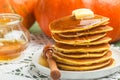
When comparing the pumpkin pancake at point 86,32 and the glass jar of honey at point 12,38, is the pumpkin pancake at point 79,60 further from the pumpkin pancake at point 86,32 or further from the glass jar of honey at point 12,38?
the glass jar of honey at point 12,38

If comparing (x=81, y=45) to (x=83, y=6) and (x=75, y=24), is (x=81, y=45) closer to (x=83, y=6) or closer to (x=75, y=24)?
(x=75, y=24)

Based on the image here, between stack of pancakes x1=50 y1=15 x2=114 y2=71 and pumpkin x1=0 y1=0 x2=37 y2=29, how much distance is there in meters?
0.34

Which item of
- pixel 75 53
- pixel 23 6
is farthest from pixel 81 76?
pixel 23 6

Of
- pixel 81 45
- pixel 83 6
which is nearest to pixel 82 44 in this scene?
pixel 81 45

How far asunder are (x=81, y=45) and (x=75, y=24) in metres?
0.04

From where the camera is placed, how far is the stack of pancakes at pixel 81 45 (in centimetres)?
65

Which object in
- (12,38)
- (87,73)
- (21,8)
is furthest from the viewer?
(21,8)

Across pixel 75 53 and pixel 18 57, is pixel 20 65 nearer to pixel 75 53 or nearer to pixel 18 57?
pixel 18 57

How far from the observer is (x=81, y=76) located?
25.4 inches

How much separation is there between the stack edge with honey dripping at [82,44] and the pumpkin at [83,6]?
19 cm

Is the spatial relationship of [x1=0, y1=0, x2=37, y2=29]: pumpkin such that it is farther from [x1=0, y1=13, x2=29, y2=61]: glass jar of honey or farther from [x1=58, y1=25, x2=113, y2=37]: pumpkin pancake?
[x1=58, y1=25, x2=113, y2=37]: pumpkin pancake

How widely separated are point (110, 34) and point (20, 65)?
288 mm

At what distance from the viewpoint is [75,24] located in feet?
2.19

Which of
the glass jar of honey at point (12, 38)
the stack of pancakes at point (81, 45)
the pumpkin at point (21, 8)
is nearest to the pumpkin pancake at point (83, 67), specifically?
the stack of pancakes at point (81, 45)
